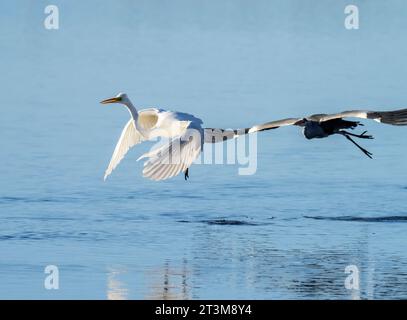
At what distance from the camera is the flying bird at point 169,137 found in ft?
45.9

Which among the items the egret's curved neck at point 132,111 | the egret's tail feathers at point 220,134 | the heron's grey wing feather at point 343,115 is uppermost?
the egret's curved neck at point 132,111

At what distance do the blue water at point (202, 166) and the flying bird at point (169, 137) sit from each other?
0.88 metres

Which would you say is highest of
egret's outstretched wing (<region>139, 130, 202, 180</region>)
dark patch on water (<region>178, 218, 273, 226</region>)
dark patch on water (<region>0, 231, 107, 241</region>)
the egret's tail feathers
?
the egret's tail feathers

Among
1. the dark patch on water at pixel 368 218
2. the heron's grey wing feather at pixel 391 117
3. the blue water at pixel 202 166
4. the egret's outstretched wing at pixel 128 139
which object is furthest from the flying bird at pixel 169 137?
the dark patch on water at pixel 368 218

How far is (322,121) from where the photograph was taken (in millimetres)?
15609

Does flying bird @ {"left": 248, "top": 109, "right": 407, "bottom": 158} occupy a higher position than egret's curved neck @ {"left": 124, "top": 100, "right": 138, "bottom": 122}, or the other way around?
egret's curved neck @ {"left": 124, "top": 100, "right": 138, "bottom": 122}

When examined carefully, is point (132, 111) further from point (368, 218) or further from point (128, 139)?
point (368, 218)

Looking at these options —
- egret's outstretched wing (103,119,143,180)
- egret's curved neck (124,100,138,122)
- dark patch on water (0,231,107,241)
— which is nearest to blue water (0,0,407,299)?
dark patch on water (0,231,107,241)

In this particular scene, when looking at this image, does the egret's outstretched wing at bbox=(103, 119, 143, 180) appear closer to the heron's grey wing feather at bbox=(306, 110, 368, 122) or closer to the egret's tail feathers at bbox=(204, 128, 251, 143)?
the egret's tail feathers at bbox=(204, 128, 251, 143)

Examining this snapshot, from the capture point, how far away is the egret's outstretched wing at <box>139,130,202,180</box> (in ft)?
45.5

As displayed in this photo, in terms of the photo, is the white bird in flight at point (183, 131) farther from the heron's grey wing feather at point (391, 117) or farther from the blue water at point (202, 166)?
the blue water at point (202, 166)

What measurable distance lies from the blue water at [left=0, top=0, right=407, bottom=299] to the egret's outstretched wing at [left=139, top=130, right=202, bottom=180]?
91cm

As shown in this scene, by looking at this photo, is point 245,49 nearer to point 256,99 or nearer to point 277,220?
point 256,99
